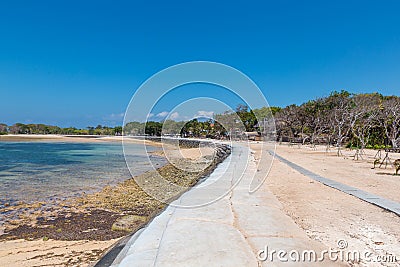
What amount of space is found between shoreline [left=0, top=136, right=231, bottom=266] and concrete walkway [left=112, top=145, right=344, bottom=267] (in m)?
1.19

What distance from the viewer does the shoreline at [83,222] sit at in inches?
207

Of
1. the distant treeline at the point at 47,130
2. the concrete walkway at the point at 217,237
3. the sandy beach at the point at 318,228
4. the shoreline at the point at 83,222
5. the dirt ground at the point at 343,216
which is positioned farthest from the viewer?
the distant treeline at the point at 47,130

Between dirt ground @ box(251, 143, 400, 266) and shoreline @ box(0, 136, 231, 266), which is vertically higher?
A: dirt ground @ box(251, 143, 400, 266)

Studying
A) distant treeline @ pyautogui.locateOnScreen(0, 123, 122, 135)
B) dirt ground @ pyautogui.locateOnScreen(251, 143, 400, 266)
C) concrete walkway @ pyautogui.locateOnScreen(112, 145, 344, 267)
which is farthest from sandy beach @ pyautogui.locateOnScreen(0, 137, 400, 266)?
distant treeline @ pyautogui.locateOnScreen(0, 123, 122, 135)

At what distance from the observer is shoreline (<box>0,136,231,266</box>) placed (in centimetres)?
527

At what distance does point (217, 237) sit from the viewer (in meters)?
3.47

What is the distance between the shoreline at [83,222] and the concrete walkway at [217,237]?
1195mm

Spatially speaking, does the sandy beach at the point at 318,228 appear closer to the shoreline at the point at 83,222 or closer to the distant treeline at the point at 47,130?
the shoreline at the point at 83,222

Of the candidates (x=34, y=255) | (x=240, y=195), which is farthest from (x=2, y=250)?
(x=240, y=195)

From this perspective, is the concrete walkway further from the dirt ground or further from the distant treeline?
the distant treeline

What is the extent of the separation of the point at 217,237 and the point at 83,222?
15.2ft

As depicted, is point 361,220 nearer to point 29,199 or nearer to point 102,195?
point 102,195

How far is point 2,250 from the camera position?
515 centimetres

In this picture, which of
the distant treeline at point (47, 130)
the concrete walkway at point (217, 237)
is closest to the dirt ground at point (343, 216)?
the concrete walkway at point (217, 237)
